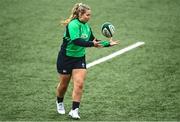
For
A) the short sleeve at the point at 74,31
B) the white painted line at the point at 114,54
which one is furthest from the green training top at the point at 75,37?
the white painted line at the point at 114,54

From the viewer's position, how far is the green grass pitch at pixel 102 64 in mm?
9195

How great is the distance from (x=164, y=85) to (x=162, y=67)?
1.17 m

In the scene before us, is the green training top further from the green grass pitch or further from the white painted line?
the white painted line

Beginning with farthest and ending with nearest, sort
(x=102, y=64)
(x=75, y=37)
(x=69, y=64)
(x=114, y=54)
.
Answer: (x=114, y=54) < (x=102, y=64) < (x=69, y=64) < (x=75, y=37)

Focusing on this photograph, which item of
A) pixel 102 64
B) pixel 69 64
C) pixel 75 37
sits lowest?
pixel 102 64

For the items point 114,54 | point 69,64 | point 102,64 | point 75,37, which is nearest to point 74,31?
point 75,37

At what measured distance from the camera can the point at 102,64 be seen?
12.0 metres

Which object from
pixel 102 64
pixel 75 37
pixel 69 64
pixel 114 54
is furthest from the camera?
pixel 114 54

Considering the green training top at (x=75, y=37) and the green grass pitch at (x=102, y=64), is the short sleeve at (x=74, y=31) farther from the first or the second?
the green grass pitch at (x=102, y=64)

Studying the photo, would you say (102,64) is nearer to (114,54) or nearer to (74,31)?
(114,54)

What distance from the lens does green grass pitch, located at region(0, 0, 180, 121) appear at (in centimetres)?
920

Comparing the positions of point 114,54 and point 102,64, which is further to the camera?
point 114,54

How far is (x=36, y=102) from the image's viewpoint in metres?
9.50

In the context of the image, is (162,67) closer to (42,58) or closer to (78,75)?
(42,58)
